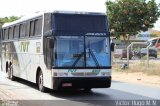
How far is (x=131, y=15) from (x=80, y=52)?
74.7 ft

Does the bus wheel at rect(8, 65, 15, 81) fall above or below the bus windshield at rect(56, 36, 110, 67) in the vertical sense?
below

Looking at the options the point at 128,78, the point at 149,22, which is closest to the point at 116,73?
the point at 128,78

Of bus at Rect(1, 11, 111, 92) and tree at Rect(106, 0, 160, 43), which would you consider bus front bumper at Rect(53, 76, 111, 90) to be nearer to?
bus at Rect(1, 11, 111, 92)

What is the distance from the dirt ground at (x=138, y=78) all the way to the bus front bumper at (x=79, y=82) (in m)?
5.08

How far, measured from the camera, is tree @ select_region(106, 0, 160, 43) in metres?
38.6

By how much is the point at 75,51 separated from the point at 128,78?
1001cm

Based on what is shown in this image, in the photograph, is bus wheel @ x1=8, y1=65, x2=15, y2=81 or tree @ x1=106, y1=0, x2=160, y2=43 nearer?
bus wheel @ x1=8, y1=65, x2=15, y2=81

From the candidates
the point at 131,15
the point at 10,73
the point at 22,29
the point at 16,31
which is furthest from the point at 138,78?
the point at 131,15

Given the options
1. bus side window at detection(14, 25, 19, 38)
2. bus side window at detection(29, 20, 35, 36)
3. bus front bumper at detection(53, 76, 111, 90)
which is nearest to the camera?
bus front bumper at detection(53, 76, 111, 90)

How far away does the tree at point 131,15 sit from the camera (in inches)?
1518

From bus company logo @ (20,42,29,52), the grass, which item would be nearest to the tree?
the grass

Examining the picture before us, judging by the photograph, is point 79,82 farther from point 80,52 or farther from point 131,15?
point 131,15

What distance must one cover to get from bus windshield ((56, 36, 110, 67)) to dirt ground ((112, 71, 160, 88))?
5.21m

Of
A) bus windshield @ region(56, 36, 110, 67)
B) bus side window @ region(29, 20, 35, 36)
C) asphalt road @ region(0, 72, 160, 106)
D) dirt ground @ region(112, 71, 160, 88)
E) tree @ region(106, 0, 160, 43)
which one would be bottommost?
asphalt road @ region(0, 72, 160, 106)
